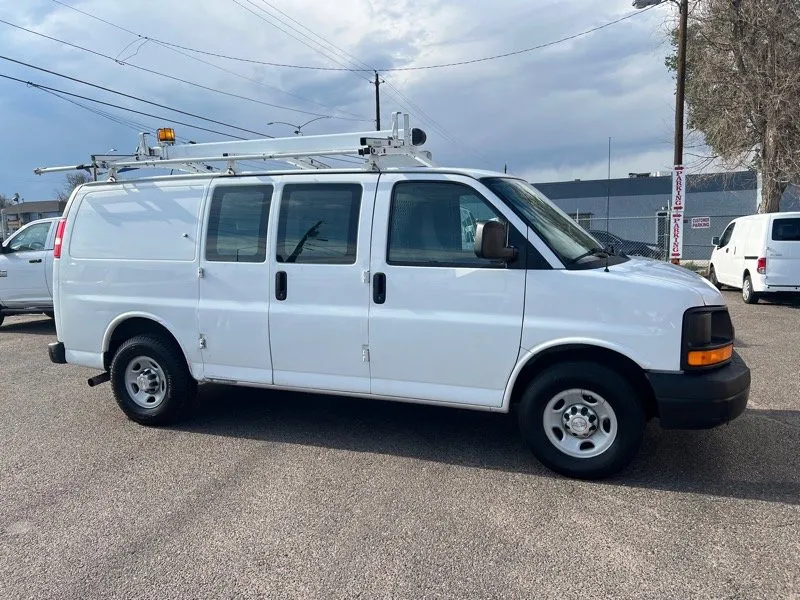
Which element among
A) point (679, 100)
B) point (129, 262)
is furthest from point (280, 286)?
point (679, 100)

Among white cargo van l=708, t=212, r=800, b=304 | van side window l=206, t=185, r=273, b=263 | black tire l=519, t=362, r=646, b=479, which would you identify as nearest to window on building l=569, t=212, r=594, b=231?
white cargo van l=708, t=212, r=800, b=304

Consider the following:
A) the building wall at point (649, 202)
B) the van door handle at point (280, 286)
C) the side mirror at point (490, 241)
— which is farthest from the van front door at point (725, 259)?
the building wall at point (649, 202)

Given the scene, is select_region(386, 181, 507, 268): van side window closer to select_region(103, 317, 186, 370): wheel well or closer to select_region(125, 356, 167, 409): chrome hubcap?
select_region(103, 317, 186, 370): wheel well

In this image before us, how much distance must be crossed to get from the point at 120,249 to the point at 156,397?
53.2 inches

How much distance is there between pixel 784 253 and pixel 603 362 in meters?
9.80

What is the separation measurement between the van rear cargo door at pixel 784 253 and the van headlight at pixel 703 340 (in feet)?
30.4

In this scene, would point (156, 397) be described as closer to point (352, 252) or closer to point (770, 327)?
point (352, 252)

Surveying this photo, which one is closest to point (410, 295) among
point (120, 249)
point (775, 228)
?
point (120, 249)

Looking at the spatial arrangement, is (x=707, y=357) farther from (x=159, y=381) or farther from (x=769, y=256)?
(x=769, y=256)

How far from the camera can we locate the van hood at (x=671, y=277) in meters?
4.11

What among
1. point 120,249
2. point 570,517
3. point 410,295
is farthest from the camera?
point 120,249

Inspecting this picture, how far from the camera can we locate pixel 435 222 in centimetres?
459

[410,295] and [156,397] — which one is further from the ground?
[410,295]

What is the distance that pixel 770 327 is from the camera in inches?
396
